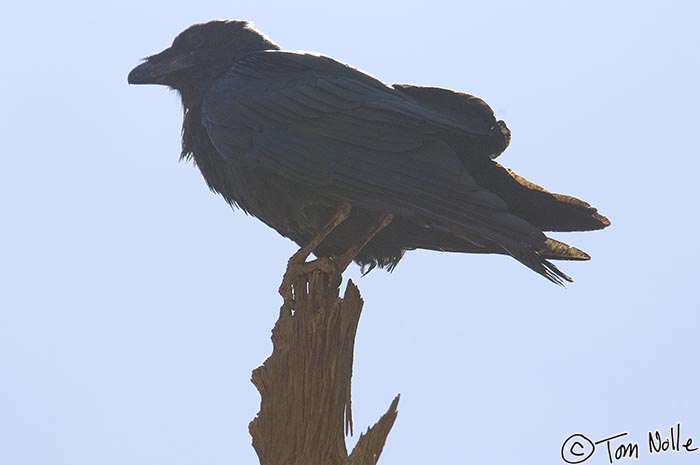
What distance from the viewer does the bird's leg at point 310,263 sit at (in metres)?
5.54

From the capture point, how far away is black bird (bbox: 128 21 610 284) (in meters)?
5.73

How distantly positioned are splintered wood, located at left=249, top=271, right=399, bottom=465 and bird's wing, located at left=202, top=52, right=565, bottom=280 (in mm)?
791

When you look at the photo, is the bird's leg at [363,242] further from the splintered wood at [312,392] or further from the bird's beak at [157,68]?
the bird's beak at [157,68]

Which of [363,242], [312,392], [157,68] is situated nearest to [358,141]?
[363,242]

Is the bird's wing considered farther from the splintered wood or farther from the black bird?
the splintered wood

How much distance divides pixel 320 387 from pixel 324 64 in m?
2.31

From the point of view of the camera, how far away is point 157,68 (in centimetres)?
717

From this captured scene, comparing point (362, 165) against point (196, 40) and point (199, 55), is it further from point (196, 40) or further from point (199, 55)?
point (196, 40)

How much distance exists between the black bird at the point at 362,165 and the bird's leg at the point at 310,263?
0.04ft

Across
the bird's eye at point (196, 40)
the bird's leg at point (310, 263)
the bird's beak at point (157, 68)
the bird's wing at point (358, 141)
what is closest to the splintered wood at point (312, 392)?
the bird's leg at point (310, 263)

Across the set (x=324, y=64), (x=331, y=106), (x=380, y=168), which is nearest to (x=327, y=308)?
(x=380, y=168)

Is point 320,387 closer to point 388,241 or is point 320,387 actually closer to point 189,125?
point 388,241

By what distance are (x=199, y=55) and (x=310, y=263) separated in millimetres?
2067

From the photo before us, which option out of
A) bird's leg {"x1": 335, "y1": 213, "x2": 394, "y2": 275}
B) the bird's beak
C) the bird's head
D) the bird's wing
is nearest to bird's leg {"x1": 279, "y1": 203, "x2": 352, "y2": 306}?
bird's leg {"x1": 335, "y1": 213, "x2": 394, "y2": 275}
